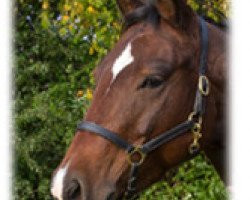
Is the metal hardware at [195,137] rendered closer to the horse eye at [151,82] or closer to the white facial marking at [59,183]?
the horse eye at [151,82]

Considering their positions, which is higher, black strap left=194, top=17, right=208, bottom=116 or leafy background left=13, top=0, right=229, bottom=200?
black strap left=194, top=17, right=208, bottom=116

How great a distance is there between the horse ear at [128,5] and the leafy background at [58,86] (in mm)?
1357

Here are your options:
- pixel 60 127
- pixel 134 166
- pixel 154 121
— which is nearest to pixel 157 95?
pixel 154 121

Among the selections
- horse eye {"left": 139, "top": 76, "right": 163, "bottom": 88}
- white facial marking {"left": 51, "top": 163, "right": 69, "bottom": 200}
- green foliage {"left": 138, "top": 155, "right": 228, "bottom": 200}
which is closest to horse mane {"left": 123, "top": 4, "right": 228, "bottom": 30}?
horse eye {"left": 139, "top": 76, "right": 163, "bottom": 88}

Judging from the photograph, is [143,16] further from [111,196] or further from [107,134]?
[111,196]

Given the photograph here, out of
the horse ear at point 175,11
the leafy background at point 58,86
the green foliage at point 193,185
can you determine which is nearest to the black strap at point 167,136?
the horse ear at point 175,11

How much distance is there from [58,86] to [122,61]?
491 centimetres

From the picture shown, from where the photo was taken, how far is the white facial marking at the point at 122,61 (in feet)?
8.95

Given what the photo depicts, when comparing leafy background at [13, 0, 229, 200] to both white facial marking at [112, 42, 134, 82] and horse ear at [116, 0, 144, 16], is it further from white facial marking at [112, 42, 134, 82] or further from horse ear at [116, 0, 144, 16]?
white facial marking at [112, 42, 134, 82]

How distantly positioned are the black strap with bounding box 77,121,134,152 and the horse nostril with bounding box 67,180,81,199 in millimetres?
260

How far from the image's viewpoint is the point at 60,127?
7.19 metres

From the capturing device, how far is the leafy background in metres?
5.10
